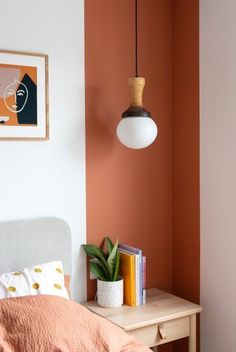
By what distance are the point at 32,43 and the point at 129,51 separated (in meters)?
0.59

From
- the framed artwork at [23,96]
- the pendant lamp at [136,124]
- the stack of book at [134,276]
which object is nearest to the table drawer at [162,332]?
the stack of book at [134,276]

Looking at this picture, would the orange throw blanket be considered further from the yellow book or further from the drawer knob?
the yellow book

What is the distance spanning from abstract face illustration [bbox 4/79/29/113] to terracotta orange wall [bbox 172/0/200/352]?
94cm

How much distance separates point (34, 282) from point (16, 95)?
919 mm

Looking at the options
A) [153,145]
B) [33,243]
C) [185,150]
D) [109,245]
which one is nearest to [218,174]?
[185,150]

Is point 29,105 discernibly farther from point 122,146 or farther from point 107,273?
point 107,273

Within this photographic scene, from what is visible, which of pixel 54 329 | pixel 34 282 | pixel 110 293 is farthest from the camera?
pixel 110 293

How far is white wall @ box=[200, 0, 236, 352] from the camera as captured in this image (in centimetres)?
263

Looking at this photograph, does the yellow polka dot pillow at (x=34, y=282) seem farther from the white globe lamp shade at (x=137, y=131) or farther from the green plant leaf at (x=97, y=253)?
the white globe lamp shade at (x=137, y=131)

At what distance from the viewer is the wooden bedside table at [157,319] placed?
8.17 ft

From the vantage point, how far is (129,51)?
2879mm

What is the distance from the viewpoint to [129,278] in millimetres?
2713

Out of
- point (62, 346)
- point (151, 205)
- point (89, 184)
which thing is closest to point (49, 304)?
point (62, 346)

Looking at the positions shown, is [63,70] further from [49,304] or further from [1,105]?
[49,304]
